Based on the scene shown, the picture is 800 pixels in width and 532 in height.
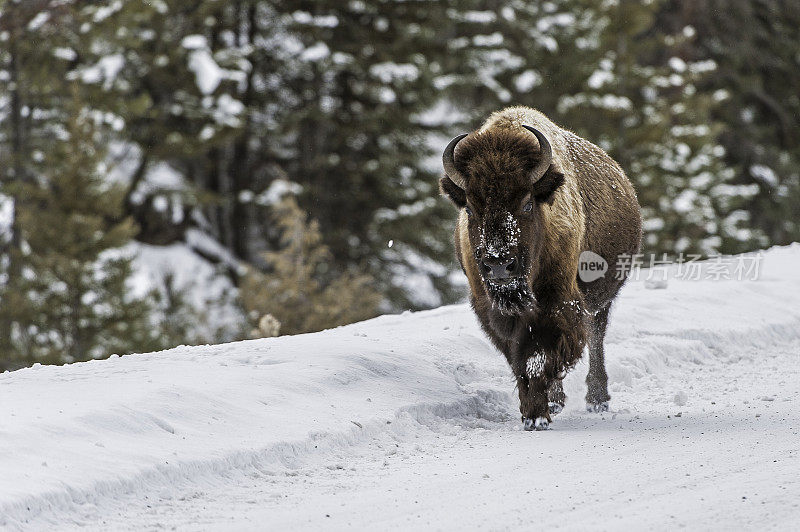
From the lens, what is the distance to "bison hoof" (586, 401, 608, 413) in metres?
7.91

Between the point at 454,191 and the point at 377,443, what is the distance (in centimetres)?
187

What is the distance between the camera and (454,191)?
7.06 metres

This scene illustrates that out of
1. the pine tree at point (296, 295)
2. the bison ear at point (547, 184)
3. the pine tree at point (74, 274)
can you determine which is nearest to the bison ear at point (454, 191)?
the bison ear at point (547, 184)

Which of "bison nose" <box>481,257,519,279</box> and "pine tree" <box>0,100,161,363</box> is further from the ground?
"bison nose" <box>481,257,519,279</box>

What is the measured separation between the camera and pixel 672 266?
15.4 m

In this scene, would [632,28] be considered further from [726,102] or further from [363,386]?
[363,386]

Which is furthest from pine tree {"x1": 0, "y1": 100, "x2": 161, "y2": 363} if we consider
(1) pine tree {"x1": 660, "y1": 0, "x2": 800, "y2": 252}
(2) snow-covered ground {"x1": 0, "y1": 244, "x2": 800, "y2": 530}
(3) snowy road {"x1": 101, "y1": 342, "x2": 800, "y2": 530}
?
(1) pine tree {"x1": 660, "y1": 0, "x2": 800, "y2": 252}

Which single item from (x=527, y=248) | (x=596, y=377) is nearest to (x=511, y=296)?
(x=527, y=248)

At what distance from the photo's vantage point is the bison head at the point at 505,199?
666cm

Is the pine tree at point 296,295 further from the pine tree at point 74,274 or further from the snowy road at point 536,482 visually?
the snowy road at point 536,482

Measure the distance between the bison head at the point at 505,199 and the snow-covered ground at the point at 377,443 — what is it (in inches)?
40.2

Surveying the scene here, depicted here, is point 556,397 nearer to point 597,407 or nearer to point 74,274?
point 597,407

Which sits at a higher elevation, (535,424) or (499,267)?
(499,267)

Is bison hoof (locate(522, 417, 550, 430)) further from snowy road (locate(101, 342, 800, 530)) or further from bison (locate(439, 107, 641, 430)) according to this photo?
snowy road (locate(101, 342, 800, 530))
